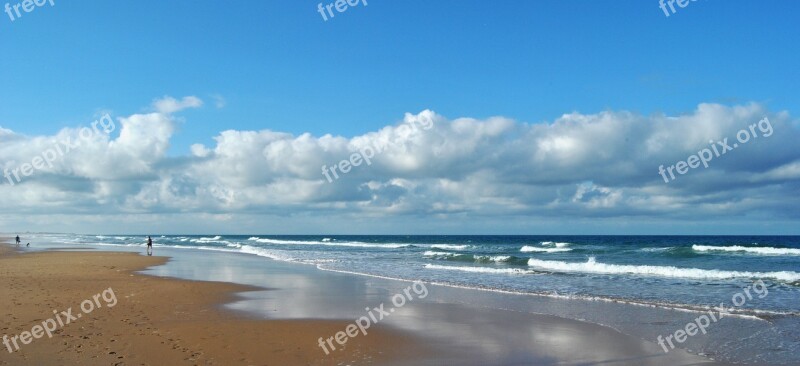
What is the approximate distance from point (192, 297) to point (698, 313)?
49.0 feet

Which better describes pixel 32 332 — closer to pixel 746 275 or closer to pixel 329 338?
pixel 329 338

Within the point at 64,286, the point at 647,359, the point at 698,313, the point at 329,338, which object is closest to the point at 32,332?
the point at 329,338

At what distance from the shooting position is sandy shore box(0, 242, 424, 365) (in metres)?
9.15

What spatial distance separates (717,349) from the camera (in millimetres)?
10352

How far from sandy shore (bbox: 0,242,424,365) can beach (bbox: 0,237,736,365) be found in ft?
0.07

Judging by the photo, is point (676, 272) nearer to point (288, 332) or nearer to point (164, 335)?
point (288, 332)

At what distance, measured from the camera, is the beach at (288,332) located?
9367mm

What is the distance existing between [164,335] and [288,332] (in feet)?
8.05

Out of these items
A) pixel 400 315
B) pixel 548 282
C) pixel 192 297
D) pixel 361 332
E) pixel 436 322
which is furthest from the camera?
pixel 548 282

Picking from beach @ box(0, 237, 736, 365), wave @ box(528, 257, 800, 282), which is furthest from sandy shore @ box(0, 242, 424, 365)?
wave @ box(528, 257, 800, 282)

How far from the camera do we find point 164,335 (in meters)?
10.9

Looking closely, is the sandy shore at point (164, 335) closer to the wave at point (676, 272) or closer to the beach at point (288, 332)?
the beach at point (288, 332)

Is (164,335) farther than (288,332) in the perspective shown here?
No

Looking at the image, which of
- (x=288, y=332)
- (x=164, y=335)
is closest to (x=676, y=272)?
(x=288, y=332)
